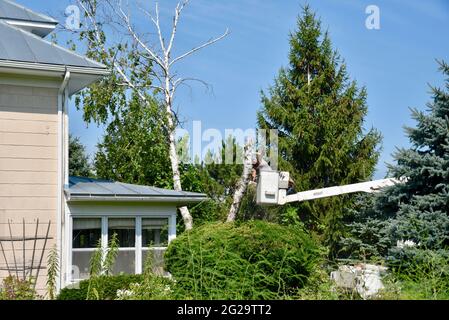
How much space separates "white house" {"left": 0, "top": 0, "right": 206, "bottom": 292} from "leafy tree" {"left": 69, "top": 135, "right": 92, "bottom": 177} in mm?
14224

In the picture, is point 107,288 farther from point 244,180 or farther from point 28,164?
point 244,180

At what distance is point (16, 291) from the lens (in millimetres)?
10219

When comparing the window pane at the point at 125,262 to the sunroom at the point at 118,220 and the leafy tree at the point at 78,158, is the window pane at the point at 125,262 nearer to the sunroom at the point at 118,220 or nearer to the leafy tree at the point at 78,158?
the sunroom at the point at 118,220

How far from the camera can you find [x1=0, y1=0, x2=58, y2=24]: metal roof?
14.5 m

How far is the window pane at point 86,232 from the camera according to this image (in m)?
13.3

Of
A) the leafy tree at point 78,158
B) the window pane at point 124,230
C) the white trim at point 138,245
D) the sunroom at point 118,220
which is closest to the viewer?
the sunroom at point 118,220

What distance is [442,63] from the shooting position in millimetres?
11273

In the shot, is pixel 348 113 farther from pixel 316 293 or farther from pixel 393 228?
pixel 316 293

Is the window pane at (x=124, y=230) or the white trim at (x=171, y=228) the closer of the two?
the window pane at (x=124, y=230)

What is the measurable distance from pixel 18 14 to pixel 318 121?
10.0 meters

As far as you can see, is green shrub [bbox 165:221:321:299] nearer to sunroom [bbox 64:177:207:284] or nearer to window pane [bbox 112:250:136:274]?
sunroom [bbox 64:177:207:284]

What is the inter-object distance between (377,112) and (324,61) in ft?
7.54

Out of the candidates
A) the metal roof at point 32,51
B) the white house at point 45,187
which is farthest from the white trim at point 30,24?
the white house at point 45,187

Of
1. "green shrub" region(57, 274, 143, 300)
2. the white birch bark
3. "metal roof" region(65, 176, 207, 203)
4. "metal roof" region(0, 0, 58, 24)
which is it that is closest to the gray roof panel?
"metal roof" region(65, 176, 207, 203)
